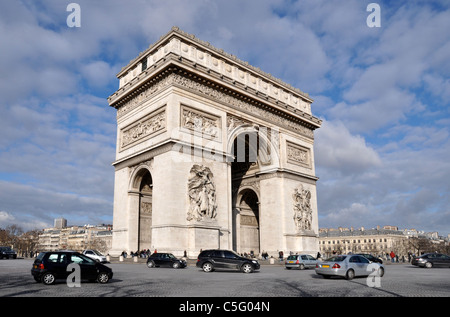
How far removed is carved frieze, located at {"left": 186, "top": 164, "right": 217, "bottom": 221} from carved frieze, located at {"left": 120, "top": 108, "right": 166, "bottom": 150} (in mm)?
3988

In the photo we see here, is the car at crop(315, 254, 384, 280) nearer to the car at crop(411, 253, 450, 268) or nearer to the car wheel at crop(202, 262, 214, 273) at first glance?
the car wheel at crop(202, 262, 214, 273)

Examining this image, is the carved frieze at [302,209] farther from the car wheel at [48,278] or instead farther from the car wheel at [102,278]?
the car wheel at [48,278]

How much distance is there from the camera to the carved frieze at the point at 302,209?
3418 cm

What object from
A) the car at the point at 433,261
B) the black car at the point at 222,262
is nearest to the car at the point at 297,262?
the black car at the point at 222,262

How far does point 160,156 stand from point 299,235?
14.3 metres

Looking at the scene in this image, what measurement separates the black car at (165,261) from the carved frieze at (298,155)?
660 inches

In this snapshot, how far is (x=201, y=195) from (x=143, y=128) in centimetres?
709

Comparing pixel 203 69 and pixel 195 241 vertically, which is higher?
pixel 203 69

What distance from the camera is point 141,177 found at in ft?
96.8

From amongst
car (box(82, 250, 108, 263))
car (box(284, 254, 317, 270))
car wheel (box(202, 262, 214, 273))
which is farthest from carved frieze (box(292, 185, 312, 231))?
car (box(82, 250, 108, 263))

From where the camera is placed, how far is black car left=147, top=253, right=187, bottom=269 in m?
22.0
